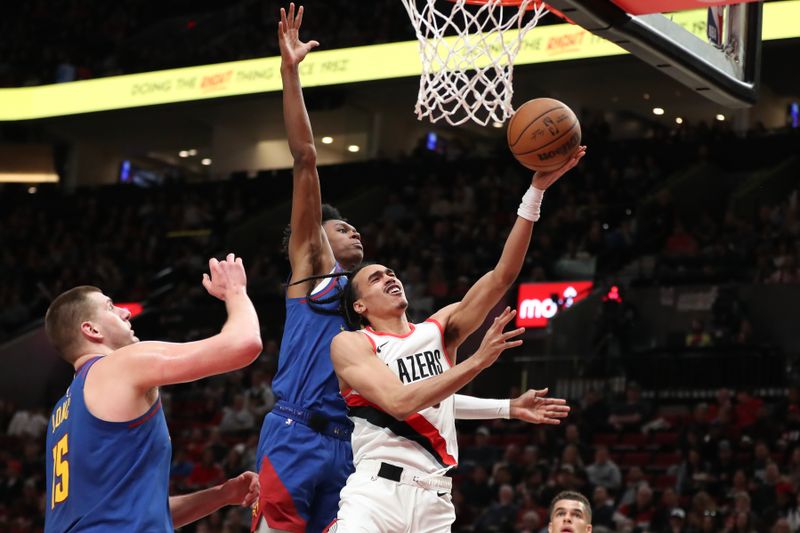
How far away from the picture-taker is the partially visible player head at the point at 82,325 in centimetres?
371

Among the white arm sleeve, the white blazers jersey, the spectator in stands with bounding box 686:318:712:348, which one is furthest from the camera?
the spectator in stands with bounding box 686:318:712:348

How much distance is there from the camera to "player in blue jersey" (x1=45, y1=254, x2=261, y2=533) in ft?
11.4

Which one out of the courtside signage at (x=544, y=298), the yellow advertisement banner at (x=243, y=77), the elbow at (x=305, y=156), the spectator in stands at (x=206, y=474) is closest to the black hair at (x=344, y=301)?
the elbow at (x=305, y=156)

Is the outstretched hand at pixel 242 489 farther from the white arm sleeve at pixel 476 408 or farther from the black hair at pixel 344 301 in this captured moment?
the white arm sleeve at pixel 476 408

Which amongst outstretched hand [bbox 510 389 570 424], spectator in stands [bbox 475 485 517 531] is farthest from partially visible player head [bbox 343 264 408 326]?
spectator in stands [bbox 475 485 517 531]

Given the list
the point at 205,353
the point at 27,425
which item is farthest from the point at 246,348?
the point at 27,425

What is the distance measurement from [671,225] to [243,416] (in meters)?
6.21

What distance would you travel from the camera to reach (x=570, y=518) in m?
5.67

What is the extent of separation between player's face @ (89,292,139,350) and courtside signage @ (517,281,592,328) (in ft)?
38.6

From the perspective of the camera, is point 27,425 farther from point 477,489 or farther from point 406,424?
point 406,424

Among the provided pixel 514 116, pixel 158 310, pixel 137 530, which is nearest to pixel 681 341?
pixel 158 310

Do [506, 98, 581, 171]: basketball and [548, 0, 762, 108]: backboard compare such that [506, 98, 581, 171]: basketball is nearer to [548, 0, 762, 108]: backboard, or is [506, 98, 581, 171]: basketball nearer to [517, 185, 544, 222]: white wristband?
[517, 185, 544, 222]: white wristband

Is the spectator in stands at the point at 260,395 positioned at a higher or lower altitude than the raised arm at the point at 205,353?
lower

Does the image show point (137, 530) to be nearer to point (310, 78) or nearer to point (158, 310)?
point (158, 310)
